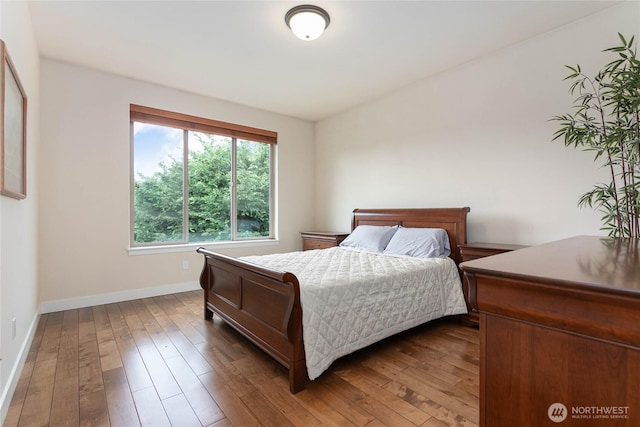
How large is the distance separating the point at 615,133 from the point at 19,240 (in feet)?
13.8

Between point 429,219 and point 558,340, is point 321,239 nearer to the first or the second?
point 429,219

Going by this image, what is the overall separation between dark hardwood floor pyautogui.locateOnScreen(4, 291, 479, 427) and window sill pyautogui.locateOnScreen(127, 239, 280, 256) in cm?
114

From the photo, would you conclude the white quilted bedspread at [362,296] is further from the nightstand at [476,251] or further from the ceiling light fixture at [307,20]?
the ceiling light fixture at [307,20]

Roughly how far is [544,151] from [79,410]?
156 inches

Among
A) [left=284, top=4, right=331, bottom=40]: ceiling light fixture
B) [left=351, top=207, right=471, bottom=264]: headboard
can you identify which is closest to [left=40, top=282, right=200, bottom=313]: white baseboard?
[left=351, top=207, right=471, bottom=264]: headboard

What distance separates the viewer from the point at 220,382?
1927mm

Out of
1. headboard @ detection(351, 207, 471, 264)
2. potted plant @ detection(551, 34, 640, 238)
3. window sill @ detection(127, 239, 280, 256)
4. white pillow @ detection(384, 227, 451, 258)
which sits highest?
potted plant @ detection(551, 34, 640, 238)

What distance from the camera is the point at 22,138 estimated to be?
2268 mm

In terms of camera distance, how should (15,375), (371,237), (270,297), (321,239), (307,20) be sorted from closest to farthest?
1. (15,375)
2. (270,297)
3. (307,20)
4. (371,237)
5. (321,239)

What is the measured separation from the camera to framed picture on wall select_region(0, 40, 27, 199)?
5.45 feet

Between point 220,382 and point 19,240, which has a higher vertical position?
point 19,240

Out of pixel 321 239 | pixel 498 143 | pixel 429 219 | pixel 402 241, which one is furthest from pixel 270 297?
pixel 498 143

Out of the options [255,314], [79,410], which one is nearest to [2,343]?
[79,410]

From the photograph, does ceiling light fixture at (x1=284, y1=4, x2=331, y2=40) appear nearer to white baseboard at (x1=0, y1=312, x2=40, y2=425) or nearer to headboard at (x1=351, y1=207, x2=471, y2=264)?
headboard at (x1=351, y1=207, x2=471, y2=264)
